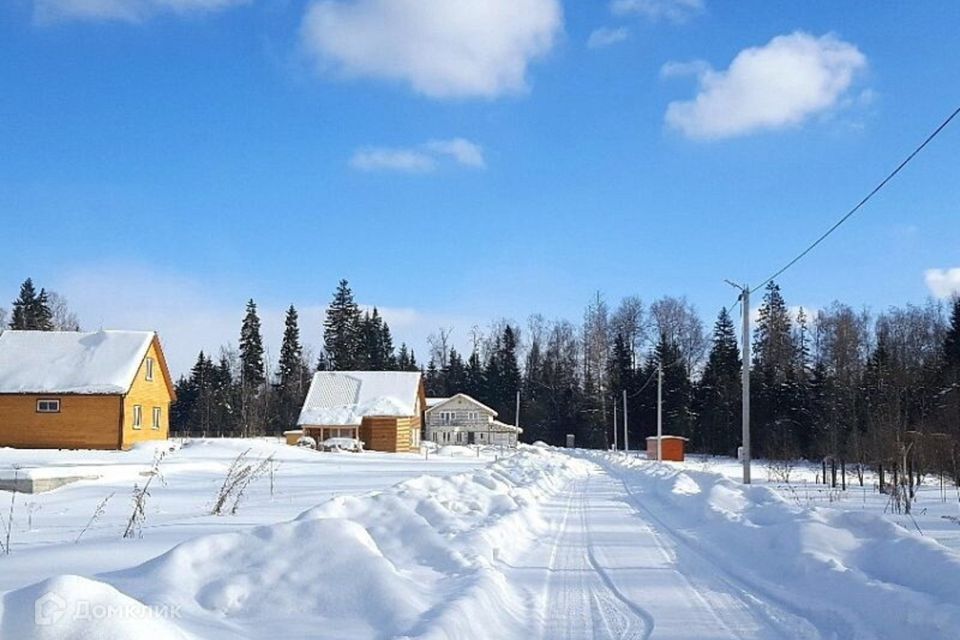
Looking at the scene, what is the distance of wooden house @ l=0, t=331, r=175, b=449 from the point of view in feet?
130

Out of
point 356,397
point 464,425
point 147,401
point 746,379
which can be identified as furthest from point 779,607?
point 464,425

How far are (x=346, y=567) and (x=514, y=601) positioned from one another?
6.36 feet

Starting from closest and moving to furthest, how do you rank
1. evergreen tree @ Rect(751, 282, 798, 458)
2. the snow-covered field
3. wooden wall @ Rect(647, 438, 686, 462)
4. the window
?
1. the snow-covered field
2. the window
3. wooden wall @ Rect(647, 438, 686, 462)
4. evergreen tree @ Rect(751, 282, 798, 458)

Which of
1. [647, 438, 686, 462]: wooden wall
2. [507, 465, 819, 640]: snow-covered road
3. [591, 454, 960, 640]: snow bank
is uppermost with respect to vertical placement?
[591, 454, 960, 640]: snow bank

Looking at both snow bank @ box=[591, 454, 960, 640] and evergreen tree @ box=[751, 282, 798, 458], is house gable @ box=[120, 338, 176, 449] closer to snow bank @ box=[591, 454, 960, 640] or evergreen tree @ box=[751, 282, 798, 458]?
snow bank @ box=[591, 454, 960, 640]

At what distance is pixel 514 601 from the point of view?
798cm

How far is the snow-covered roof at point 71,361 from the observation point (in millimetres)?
40000

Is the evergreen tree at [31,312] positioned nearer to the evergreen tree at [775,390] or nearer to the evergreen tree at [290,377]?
the evergreen tree at [290,377]

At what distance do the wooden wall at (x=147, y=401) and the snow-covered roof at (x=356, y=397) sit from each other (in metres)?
13.4

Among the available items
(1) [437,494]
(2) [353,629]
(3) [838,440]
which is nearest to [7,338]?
(1) [437,494]

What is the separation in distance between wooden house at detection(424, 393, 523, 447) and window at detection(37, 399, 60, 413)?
176 ft

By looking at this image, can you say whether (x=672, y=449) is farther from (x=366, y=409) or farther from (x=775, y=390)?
(x=366, y=409)

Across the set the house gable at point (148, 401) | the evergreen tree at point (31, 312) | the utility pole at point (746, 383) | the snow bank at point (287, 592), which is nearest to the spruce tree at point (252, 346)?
the evergreen tree at point (31, 312)

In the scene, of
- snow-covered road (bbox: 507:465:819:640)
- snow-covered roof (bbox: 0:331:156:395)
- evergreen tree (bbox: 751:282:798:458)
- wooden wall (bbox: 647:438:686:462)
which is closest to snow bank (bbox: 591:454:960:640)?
snow-covered road (bbox: 507:465:819:640)
